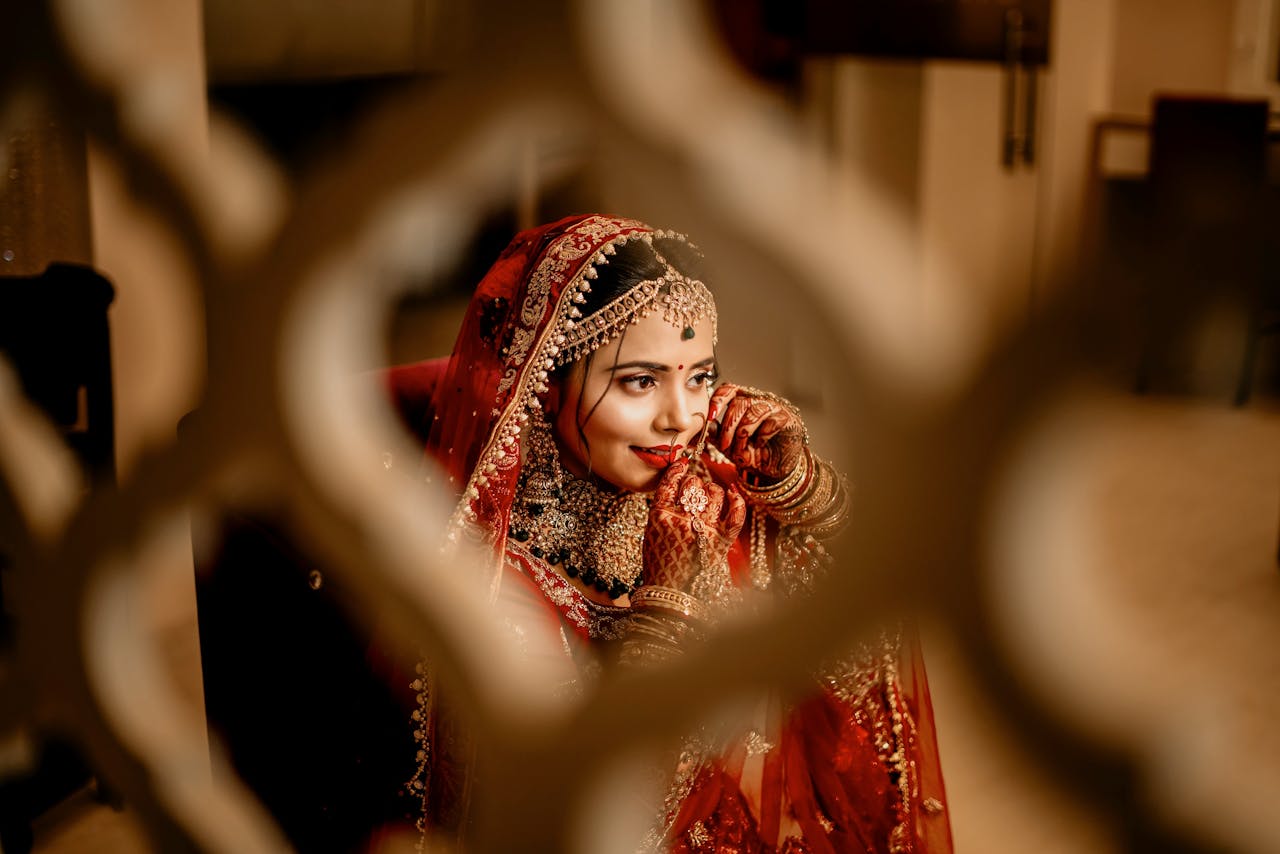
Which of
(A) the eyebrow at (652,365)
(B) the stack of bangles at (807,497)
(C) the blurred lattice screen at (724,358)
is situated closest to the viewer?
(C) the blurred lattice screen at (724,358)

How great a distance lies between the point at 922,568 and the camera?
23cm

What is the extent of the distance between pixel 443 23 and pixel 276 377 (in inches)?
5.1

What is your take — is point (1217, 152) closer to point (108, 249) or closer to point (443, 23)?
point (443, 23)

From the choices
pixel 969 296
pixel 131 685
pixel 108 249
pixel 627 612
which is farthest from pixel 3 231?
pixel 969 296

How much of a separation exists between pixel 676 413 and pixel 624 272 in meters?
0.08

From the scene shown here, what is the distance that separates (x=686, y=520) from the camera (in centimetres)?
57

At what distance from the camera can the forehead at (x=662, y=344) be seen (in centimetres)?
51

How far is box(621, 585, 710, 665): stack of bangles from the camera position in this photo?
491 millimetres

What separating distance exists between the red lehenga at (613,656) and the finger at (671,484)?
0.07 ft

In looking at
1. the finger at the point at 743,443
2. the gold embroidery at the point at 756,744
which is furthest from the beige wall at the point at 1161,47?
the gold embroidery at the point at 756,744

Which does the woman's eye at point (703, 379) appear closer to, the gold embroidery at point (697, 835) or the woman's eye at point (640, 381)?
the woman's eye at point (640, 381)

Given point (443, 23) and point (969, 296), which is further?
point (443, 23)

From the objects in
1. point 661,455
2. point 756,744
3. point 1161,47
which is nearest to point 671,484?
point 661,455

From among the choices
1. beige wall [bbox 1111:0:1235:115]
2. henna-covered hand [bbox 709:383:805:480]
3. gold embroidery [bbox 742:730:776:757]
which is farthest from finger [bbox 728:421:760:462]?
beige wall [bbox 1111:0:1235:115]
